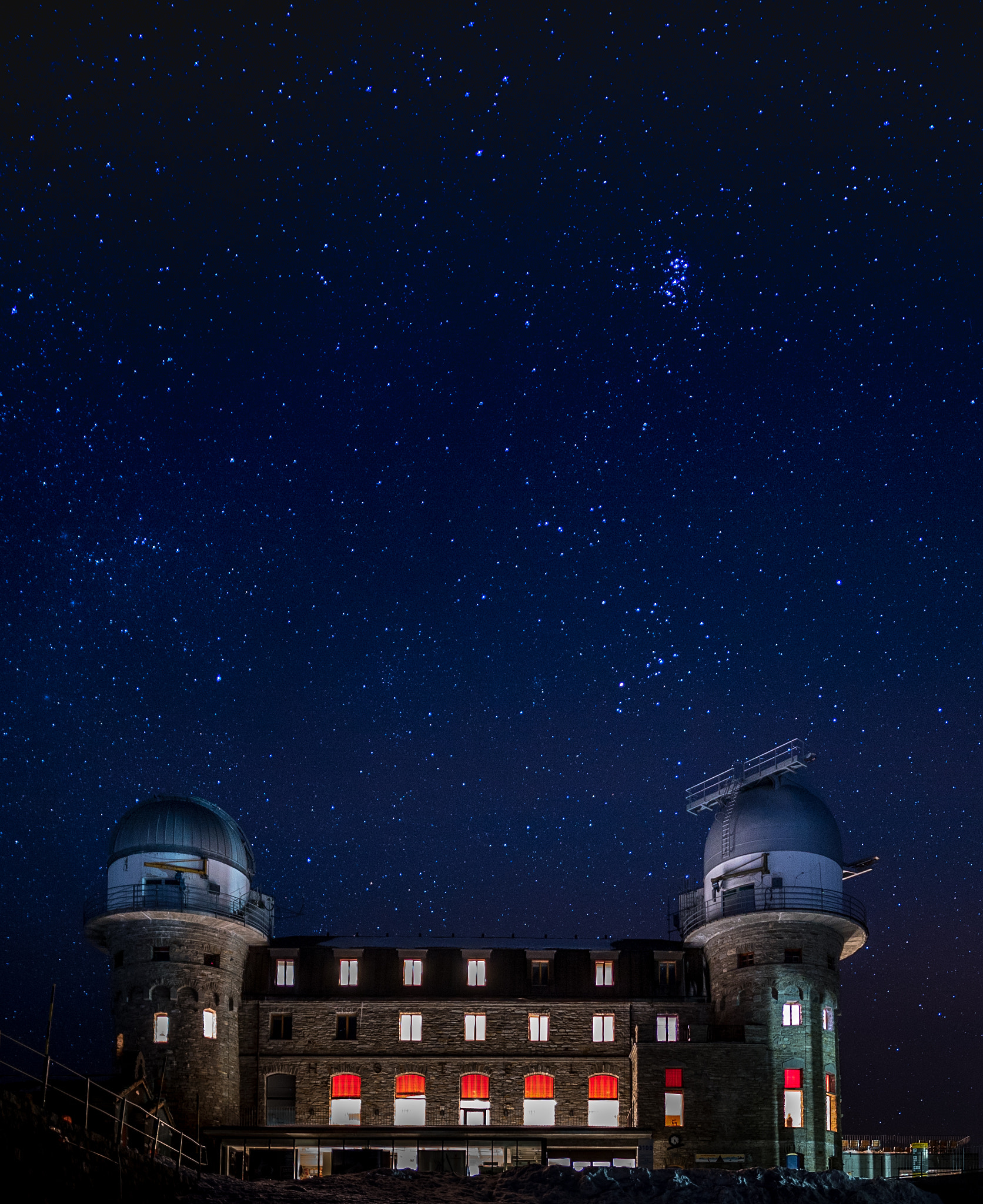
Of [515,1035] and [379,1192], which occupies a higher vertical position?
[515,1035]

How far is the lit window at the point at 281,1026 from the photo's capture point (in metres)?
54.5

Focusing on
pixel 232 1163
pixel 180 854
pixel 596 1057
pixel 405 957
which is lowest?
pixel 232 1163

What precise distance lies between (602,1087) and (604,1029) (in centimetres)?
214

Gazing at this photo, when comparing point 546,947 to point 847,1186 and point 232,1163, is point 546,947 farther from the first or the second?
point 847,1186

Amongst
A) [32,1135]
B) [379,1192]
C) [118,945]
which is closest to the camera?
[32,1135]

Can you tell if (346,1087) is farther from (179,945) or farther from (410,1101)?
(179,945)

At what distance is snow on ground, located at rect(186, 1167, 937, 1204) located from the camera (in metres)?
34.3

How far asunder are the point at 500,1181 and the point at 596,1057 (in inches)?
726

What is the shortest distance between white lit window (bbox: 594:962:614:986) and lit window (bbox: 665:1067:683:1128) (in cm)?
577

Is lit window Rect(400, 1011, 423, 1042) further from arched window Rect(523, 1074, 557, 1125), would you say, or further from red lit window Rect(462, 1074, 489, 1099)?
arched window Rect(523, 1074, 557, 1125)

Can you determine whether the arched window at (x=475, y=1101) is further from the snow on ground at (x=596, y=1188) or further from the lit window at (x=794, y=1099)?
the snow on ground at (x=596, y=1188)

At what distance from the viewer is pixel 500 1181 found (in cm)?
3688

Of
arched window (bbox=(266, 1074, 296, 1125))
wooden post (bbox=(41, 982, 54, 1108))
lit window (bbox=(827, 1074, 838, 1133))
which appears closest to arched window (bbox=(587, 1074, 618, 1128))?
lit window (bbox=(827, 1074, 838, 1133))

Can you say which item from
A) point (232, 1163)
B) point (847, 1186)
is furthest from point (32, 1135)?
point (232, 1163)
